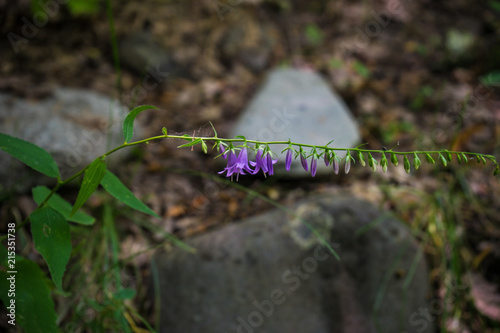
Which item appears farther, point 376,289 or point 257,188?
point 257,188

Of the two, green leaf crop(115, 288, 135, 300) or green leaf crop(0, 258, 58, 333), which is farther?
green leaf crop(115, 288, 135, 300)

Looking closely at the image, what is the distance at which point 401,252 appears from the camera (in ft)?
9.04

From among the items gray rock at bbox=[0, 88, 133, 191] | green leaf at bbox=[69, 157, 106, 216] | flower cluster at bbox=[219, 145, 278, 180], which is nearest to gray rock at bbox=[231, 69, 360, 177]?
gray rock at bbox=[0, 88, 133, 191]

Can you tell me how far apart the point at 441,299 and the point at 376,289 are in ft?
1.70

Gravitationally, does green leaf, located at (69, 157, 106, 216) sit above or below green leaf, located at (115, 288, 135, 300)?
above

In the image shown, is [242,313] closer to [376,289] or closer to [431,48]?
[376,289]

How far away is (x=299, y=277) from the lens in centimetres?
262

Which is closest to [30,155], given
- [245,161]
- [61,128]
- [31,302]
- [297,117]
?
[31,302]

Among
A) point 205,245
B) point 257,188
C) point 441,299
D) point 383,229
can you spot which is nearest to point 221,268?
point 205,245

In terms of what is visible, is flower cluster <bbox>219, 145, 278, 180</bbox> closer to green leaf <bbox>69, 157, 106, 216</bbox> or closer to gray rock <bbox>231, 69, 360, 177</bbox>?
green leaf <bbox>69, 157, 106, 216</bbox>

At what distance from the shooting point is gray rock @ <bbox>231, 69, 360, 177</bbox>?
3561 millimetres

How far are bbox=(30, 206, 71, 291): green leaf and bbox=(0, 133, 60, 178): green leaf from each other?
0.15 m

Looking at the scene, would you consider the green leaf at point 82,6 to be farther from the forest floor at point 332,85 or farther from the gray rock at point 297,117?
the gray rock at point 297,117

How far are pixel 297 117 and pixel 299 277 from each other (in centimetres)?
173
